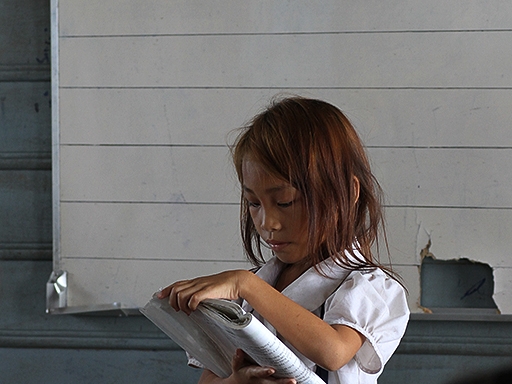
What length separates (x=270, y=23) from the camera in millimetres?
→ 1354

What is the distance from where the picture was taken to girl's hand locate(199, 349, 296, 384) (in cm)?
70

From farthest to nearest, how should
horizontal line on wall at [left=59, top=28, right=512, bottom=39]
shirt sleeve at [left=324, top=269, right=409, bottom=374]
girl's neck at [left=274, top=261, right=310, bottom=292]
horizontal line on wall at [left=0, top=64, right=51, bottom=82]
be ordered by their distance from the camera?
horizontal line on wall at [left=0, top=64, right=51, bottom=82], horizontal line on wall at [left=59, top=28, right=512, bottom=39], girl's neck at [left=274, top=261, right=310, bottom=292], shirt sleeve at [left=324, top=269, right=409, bottom=374]

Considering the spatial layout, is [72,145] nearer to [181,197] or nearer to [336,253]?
[181,197]

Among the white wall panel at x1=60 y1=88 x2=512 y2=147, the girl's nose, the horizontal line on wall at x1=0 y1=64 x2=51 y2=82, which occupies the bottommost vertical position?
the girl's nose

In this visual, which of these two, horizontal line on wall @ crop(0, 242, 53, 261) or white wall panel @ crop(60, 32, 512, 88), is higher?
white wall panel @ crop(60, 32, 512, 88)

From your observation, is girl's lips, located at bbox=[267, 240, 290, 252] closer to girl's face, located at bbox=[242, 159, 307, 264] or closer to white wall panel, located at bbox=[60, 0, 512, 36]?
girl's face, located at bbox=[242, 159, 307, 264]

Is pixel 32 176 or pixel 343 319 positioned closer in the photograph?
pixel 343 319

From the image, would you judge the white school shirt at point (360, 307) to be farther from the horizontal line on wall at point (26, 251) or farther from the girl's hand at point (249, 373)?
the horizontal line on wall at point (26, 251)

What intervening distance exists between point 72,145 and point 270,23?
522mm

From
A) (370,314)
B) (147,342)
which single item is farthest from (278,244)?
(147,342)

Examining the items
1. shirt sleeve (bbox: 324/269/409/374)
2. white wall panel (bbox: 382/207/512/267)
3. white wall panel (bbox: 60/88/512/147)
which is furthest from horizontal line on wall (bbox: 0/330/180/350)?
shirt sleeve (bbox: 324/269/409/374)

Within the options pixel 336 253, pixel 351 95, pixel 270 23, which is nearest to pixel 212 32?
pixel 270 23

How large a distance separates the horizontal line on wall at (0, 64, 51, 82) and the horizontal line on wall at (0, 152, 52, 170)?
17 cm

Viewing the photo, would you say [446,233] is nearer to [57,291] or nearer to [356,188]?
[356,188]
